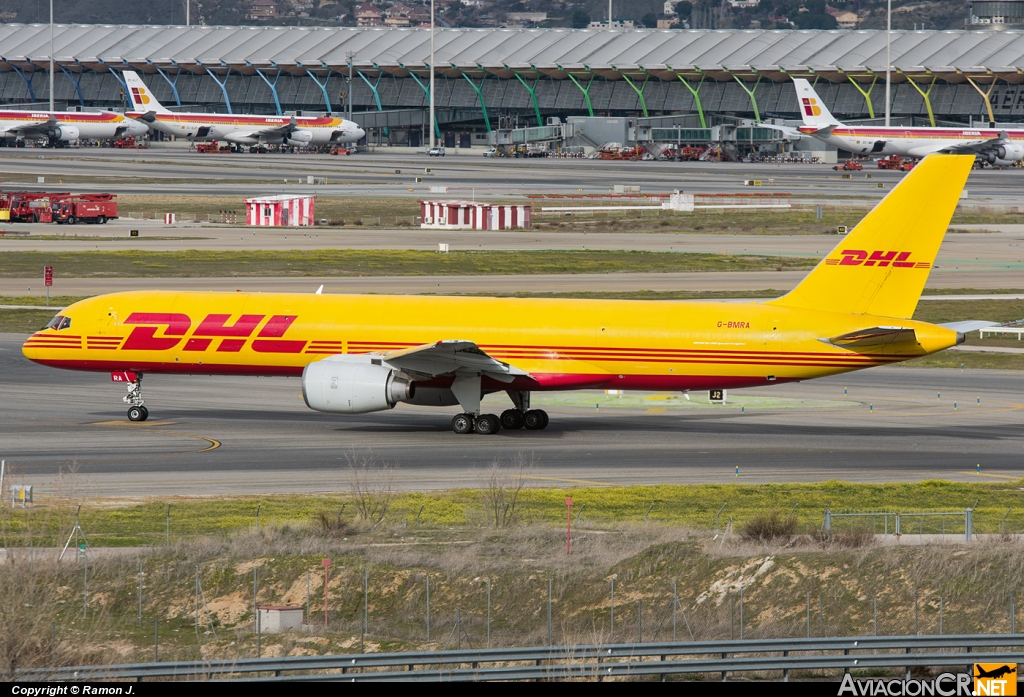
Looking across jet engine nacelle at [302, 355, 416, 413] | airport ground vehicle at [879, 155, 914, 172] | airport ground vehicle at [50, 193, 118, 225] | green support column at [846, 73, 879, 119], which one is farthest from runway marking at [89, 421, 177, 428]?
green support column at [846, 73, 879, 119]


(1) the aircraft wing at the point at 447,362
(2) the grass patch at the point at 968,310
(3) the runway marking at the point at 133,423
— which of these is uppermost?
(1) the aircraft wing at the point at 447,362

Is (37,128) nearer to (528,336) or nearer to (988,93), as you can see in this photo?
(988,93)

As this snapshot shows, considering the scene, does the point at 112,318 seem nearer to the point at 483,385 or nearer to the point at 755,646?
the point at 483,385

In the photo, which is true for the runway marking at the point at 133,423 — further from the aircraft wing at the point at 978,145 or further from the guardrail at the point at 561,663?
the aircraft wing at the point at 978,145

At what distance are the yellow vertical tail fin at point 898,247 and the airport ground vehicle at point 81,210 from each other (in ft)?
261

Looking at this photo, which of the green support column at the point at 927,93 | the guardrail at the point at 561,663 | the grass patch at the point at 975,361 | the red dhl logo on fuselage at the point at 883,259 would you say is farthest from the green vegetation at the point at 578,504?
the green support column at the point at 927,93

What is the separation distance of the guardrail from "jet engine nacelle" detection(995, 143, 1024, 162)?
162 meters

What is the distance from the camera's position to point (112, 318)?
42.7m

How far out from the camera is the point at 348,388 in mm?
39438

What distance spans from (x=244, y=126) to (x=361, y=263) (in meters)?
120

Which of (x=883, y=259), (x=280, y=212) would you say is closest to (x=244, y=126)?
(x=280, y=212)

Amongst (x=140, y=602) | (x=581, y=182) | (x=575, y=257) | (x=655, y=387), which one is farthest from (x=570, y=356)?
(x=581, y=182)

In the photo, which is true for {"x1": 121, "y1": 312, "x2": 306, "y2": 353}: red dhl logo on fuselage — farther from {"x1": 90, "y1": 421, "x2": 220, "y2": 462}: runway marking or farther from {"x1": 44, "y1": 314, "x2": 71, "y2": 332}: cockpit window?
{"x1": 90, "y1": 421, "x2": 220, "y2": 462}: runway marking

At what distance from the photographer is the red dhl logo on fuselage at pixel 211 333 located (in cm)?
4172
